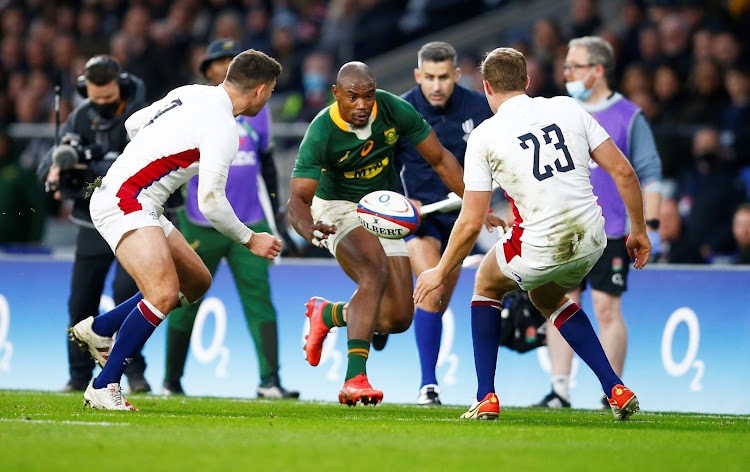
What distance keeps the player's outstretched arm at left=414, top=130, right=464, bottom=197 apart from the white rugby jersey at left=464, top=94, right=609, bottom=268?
1275mm

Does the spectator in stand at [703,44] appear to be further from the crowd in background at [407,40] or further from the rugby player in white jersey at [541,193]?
the rugby player in white jersey at [541,193]

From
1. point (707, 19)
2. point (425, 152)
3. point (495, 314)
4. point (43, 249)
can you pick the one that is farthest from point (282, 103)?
point (495, 314)

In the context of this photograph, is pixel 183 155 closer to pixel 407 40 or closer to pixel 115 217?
pixel 115 217

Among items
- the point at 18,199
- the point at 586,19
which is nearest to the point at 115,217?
the point at 18,199

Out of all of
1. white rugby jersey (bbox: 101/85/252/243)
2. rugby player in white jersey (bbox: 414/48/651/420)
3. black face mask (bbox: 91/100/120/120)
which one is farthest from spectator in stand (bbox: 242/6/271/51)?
rugby player in white jersey (bbox: 414/48/651/420)

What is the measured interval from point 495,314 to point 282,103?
9.04 metres

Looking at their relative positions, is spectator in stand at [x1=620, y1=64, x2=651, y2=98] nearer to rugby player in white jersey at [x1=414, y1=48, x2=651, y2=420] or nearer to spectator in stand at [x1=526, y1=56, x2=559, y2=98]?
spectator in stand at [x1=526, y1=56, x2=559, y2=98]

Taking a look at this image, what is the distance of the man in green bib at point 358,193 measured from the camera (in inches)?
316

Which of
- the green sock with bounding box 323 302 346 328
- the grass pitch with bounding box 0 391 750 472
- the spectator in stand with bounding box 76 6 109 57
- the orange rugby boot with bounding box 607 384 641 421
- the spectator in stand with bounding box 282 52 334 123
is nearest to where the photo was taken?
the grass pitch with bounding box 0 391 750 472

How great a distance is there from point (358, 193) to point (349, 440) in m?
2.97

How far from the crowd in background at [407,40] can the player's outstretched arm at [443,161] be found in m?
3.64

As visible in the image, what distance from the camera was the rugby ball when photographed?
788cm

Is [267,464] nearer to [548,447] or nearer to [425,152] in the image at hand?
[548,447]

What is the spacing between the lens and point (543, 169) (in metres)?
6.99
